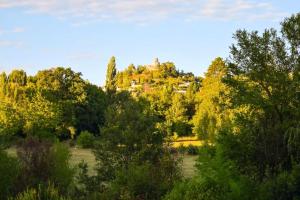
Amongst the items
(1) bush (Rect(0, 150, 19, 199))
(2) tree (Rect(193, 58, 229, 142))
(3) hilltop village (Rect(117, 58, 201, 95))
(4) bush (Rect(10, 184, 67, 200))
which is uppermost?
(3) hilltop village (Rect(117, 58, 201, 95))

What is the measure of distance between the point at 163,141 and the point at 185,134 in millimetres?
50715

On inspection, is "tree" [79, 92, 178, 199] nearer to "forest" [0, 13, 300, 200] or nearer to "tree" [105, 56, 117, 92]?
"forest" [0, 13, 300, 200]

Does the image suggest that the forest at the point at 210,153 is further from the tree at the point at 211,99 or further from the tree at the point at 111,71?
the tree at the point at 111,71

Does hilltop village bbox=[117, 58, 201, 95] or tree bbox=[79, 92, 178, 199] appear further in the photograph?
hilltop village bbox=[117, 58, 201, 95]

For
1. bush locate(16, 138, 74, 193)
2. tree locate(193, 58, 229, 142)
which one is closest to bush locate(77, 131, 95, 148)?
tree locate(193, 58, 229, 142)

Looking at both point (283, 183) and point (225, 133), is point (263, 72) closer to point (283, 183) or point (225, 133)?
point (225, 133)

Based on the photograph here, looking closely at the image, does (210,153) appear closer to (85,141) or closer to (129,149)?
(129,149)

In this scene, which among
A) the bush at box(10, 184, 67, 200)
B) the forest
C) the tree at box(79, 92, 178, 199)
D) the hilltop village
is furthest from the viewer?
the hilltop village

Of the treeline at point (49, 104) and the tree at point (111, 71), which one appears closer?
the treeline at point (49, 104)

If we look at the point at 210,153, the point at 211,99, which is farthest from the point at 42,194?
the point at 211,99

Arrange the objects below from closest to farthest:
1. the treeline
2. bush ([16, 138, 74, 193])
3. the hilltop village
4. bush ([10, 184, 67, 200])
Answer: bush ([10, 184, 67, 200]) < bush ([16, 138, 74, 193]) < the treeline < the hilltop village

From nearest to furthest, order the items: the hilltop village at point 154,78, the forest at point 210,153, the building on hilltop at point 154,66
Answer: the forest at point 210,153
the hilltop village at point 154,78
the building on hilltop at point 154,66

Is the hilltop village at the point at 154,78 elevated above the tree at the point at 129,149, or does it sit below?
above

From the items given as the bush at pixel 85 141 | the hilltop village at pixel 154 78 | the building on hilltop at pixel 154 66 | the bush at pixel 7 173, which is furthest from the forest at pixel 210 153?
the building on hilltop at pixel 154 66
